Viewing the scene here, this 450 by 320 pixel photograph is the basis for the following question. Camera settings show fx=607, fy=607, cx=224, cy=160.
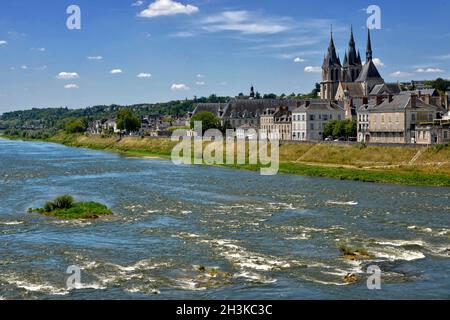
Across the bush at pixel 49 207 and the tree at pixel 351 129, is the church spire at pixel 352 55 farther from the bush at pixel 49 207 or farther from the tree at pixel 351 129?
the bush at pixel 49 207

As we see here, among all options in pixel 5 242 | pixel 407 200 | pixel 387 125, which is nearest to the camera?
pixel 5 242

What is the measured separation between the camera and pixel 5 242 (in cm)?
3036

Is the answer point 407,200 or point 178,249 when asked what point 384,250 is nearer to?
point 178,249

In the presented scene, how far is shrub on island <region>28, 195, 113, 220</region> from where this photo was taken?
3791cm

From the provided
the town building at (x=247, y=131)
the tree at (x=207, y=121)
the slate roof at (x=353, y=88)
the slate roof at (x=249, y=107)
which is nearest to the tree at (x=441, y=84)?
the slate roof at (x=353, y=88)

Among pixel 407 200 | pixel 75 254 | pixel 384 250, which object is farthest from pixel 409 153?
pixel 75 254

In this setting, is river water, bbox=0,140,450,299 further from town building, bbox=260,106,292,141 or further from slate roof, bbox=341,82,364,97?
slate roof, bbox=341,82,364,97

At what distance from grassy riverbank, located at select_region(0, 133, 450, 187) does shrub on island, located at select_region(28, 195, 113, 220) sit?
26862 mm

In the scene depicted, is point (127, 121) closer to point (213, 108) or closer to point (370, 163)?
point (213, 108)

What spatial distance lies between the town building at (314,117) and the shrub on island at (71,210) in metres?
58.6

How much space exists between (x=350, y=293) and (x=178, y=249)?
32.2 ft

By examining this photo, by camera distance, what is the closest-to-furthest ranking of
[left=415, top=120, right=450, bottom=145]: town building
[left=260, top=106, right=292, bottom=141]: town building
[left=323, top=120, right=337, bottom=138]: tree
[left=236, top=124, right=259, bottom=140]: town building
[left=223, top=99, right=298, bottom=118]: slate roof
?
[left=415, top=120, right=450, bottom=145]: town building, [left=323, top=120, right=337, bottom=138]: tree, [left=260, top=106, right=292, bottom=141]: town building, [left=236, top=124, right=259, bottom=140]: town building, [left=223, top=99, right=298, bottom=118]: slate roof

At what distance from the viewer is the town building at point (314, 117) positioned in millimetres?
95125

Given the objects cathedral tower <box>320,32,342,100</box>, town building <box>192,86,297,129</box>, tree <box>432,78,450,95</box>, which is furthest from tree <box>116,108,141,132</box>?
tree <box>432,78,450,95</box>
